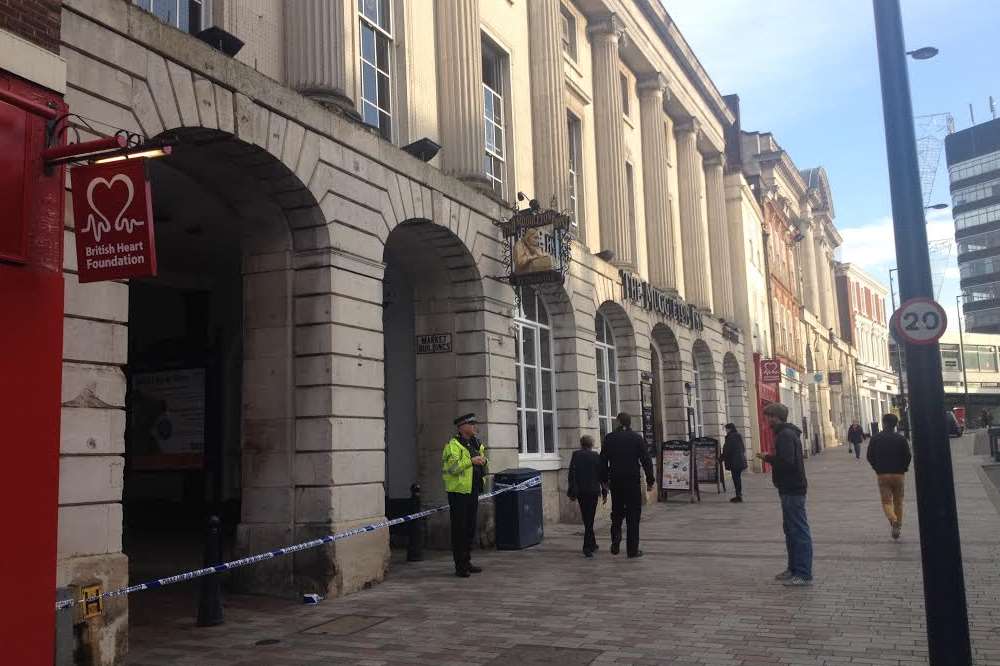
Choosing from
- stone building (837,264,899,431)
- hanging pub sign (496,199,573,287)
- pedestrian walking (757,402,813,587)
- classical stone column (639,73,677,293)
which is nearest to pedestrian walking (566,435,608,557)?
pedestrian walking (757,402,813,587)

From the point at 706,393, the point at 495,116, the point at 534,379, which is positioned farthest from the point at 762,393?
the point at 495,116

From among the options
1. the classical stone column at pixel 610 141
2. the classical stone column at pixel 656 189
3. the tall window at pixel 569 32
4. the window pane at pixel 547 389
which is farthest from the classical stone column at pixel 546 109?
the classical stone column at pixel 656 189

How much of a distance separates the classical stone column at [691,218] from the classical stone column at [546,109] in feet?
38.0

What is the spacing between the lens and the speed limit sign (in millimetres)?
5613

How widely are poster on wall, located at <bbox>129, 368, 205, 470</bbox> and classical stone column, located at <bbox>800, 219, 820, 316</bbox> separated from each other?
48.7 meters

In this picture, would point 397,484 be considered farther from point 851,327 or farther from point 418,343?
point 851,327

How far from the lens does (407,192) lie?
1162 cm

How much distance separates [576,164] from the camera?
20125 mm

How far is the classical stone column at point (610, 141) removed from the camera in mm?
20688

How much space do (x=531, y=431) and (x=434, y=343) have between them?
3.53 metres

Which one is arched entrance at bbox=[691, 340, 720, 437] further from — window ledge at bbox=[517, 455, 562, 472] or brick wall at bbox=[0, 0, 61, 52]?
brick wall at bbox=[0, 0, 61, 52]

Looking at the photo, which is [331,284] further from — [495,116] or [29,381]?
[495,116]

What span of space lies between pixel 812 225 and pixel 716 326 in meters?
34.3

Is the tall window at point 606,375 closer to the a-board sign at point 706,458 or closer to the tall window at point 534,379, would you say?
the a-board sign at point 706,458
